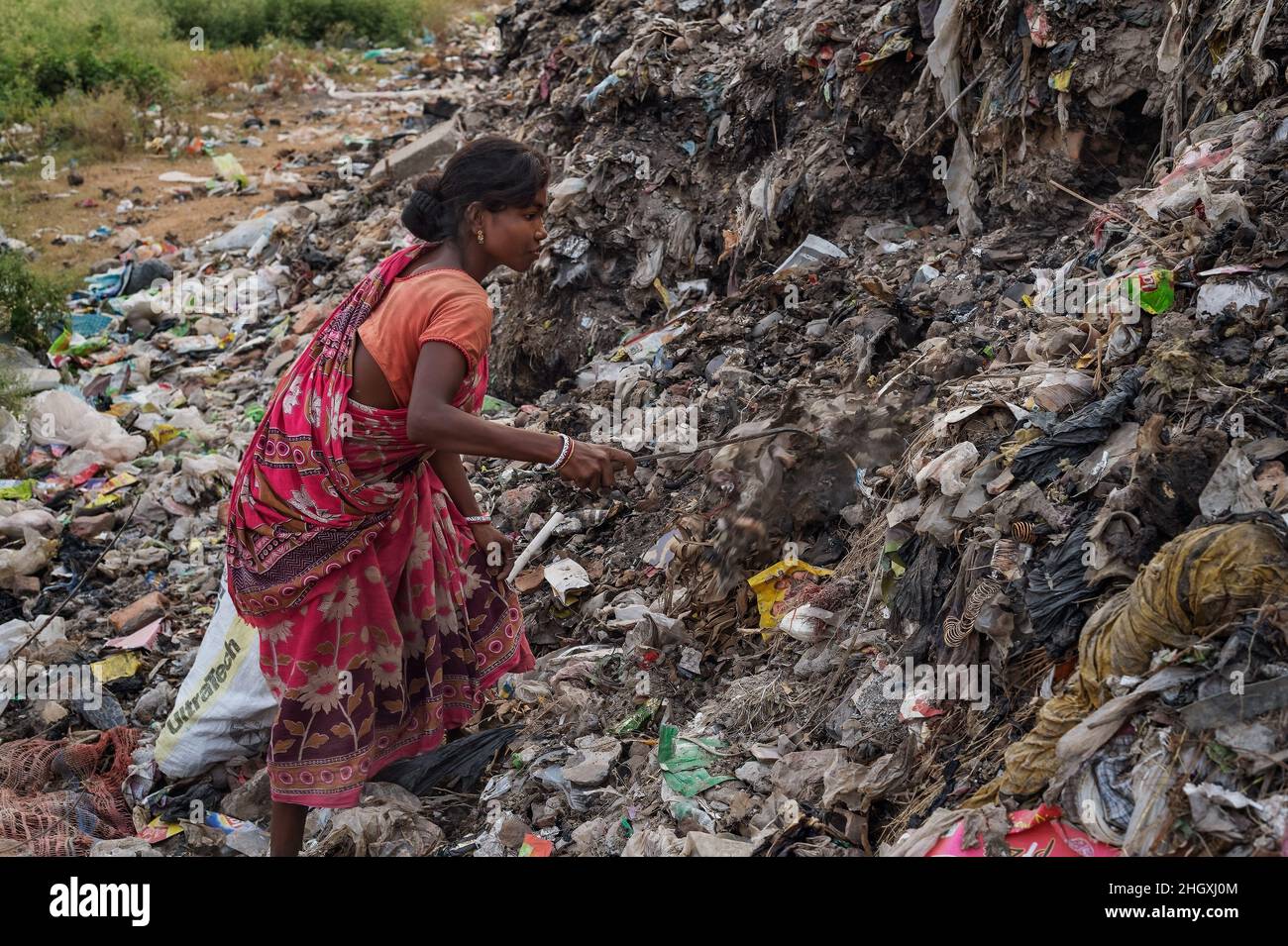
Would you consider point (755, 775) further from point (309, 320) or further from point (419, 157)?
point (419, 157)

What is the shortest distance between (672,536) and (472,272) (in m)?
1.38

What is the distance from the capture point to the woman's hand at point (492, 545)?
306 centimetres

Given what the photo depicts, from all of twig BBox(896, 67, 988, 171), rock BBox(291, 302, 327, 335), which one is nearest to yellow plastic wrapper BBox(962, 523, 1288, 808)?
twig BBox(896, 67, 988, 171)

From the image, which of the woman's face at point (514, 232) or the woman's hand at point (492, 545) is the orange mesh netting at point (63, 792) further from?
the woman's face at point (514, 232)

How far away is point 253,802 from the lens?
128 inches

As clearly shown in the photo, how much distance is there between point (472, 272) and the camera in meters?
2.57

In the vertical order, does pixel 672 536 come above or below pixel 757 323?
below

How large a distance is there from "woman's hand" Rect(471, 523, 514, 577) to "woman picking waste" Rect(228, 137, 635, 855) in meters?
0.13

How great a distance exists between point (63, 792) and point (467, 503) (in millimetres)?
1578
